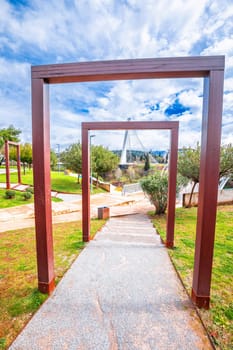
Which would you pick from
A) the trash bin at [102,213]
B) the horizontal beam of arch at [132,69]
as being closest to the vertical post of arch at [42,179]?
the horizontal beam of arch at [132,69]

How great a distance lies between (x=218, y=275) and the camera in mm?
2479

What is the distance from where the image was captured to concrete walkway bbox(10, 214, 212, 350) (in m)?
1.41

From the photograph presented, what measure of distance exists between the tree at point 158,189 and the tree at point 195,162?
140cm

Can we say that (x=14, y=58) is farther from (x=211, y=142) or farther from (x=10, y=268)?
(x=211, y=142)

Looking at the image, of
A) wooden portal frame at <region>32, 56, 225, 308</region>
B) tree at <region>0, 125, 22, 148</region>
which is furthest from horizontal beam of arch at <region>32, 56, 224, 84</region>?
tree at <region>0, 125, 22, 148</region>

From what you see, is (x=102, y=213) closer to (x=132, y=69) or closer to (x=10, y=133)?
(x=132, y=69)

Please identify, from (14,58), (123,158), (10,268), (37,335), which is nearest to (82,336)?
(37,335)

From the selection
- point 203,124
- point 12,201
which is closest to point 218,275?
point 203,124

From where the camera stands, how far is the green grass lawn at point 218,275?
155 cm

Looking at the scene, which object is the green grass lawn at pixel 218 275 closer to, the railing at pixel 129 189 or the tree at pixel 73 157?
the railing at pixel 129 189

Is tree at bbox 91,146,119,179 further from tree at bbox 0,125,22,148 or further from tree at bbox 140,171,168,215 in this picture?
tree at bbox 0,125,22,148

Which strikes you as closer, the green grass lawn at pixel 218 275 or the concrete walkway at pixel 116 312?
the concrete walkway at pixel 116 312

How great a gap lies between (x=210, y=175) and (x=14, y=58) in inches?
309

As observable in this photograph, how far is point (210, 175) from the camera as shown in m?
1.71
